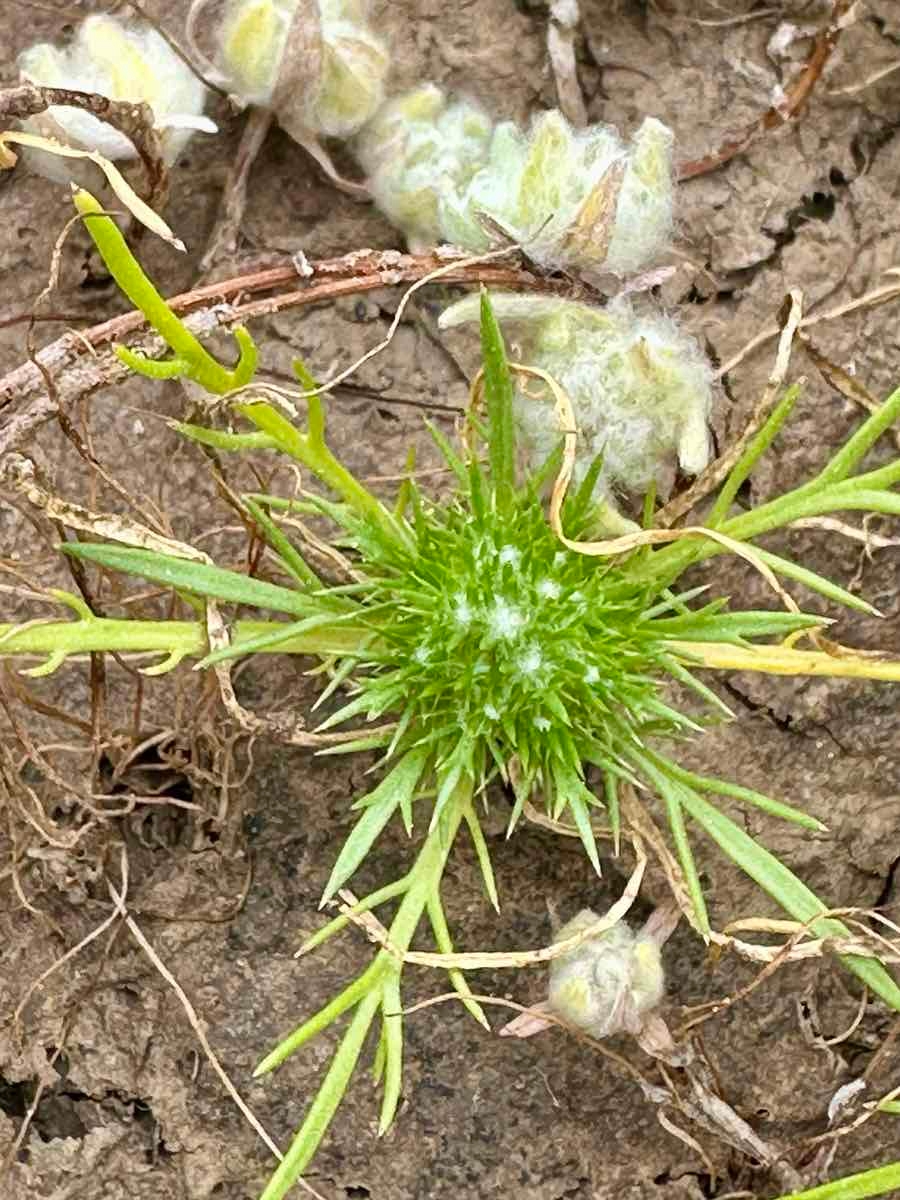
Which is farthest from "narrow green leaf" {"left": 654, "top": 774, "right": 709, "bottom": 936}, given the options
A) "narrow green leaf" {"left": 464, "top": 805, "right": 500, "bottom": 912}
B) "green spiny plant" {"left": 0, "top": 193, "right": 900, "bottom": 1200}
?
→ "narrow green leaf" {"left": 464, "top": 805, "right": 500, "bottom": 912}

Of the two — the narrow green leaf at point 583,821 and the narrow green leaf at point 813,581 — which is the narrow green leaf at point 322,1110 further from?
the narrow green leaf at point 813,581

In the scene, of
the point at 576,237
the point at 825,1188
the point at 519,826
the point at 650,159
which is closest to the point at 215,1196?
the point at 519,826

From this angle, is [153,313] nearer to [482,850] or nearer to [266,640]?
[266,640]

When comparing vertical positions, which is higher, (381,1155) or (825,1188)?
(825,1188)

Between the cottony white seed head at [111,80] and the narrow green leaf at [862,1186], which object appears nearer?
the narrow green leaf at [862,1186]

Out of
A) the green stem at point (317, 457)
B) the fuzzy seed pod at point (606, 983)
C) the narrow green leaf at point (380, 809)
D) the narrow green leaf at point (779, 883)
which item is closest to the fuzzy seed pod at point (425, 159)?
the green stem at point (317, 457)

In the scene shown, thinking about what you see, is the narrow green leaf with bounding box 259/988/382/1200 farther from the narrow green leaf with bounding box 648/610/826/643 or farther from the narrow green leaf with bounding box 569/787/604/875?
the narrow green leaf with bounding box 648/610/826/643

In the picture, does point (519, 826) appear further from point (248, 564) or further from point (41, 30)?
point (41, 30)

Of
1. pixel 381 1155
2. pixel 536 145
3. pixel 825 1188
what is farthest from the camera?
pixel 381 1155
